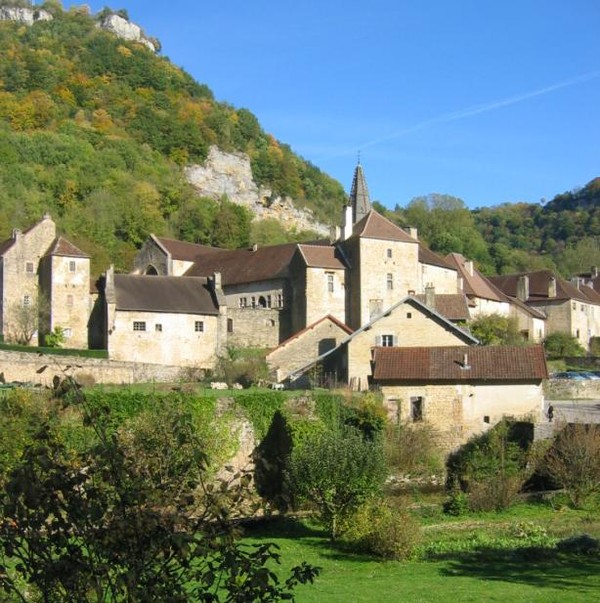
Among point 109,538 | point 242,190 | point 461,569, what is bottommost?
point 461,569

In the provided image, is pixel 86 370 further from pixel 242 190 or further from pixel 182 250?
pixel 242 190

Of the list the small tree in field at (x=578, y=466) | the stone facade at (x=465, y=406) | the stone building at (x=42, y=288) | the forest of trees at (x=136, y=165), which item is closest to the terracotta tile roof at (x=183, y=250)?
the forest of trees at (x=136, y=165)

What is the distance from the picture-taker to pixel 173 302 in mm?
46938

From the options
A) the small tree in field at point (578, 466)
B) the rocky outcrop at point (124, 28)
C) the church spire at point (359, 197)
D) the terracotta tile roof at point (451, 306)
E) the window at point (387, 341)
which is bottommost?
the small tree in field at point (578, 466)

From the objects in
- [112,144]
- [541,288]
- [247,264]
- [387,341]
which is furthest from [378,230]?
[112,144]

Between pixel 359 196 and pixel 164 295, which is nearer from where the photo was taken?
pixel 164 295

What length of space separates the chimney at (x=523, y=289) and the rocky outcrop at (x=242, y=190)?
35.9 m

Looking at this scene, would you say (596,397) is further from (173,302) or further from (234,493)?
(234,493)

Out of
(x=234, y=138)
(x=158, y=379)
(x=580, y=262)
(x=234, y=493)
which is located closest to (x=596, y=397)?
(x=158, y=379)

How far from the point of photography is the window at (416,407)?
101 feet

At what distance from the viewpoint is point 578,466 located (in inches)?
1025

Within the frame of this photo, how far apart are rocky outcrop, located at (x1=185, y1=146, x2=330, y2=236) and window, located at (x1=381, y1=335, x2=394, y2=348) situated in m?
65.5

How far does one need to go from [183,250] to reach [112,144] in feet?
124

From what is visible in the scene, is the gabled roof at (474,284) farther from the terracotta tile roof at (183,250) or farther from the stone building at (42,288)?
the stone building at (42,288)
